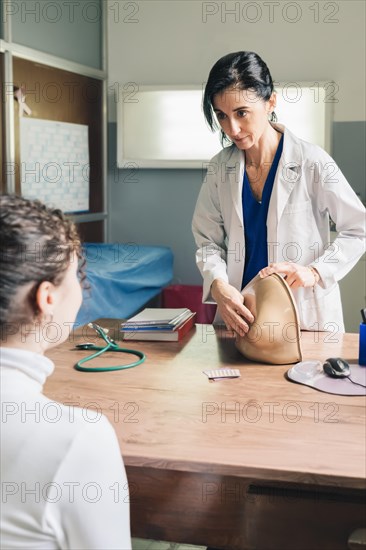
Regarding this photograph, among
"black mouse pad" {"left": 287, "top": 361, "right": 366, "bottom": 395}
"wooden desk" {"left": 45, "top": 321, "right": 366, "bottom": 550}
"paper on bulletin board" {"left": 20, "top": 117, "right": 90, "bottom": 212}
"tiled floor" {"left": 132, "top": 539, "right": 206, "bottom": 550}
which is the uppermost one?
"paper on bulletin board" {"left": 20, "top": 117, "right": 90, "bottom": 212}

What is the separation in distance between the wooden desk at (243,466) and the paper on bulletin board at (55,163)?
86.3 inches

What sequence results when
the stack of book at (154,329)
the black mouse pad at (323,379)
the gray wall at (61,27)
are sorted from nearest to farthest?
the black mouse pad at (323,379) → the stack of book at (154,329) → the gray wall at (61,27)

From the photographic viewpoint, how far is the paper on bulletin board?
3680mm

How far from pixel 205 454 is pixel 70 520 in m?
0.41

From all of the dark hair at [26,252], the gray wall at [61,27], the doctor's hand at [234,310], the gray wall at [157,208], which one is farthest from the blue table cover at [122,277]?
the dark hair at [26,252]

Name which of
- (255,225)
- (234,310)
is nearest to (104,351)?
(234,310)

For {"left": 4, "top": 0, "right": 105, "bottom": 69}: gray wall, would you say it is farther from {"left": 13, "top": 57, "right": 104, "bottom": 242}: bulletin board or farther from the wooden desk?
the wooden desk

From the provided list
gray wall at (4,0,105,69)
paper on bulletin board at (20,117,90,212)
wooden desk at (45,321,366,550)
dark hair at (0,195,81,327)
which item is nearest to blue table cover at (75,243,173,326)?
paper on bulletin board at (20,117,90,212)

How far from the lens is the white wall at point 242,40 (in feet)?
13.7

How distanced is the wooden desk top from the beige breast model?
0.12 ft

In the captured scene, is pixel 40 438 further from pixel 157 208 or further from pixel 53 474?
pixel 157 208

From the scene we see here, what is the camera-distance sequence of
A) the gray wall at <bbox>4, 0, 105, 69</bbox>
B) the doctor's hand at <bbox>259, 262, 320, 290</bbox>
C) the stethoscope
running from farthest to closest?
1. the gray wall at <bbox>4, 0, 105, 69</bbox>
2. the doctor's hand at <bbox>259, 262, 320, 290</bbox>
3. the stethoscope

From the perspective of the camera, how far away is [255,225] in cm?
233

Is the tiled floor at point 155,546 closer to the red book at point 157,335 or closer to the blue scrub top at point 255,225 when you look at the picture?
the red book at point 157,335
